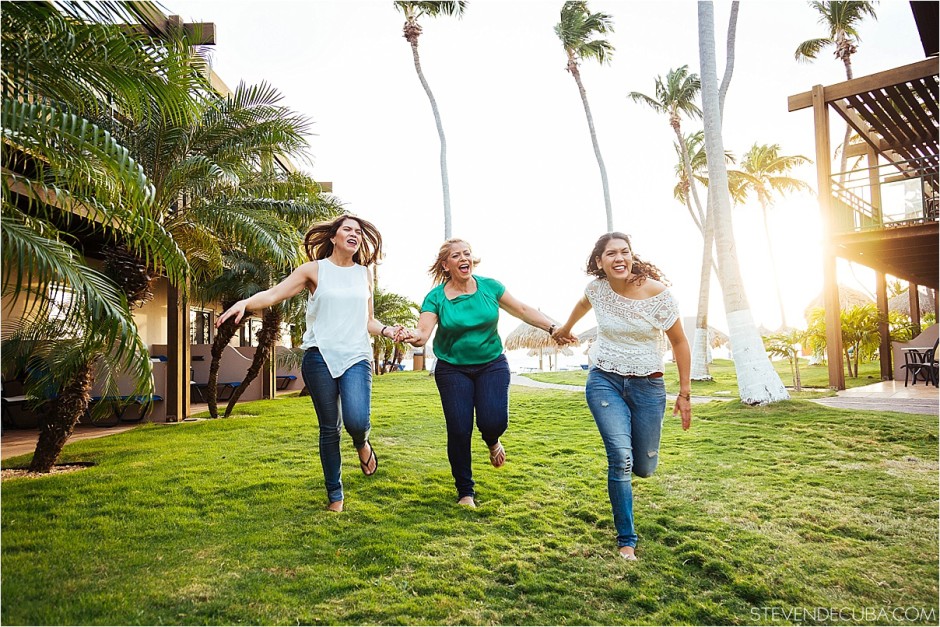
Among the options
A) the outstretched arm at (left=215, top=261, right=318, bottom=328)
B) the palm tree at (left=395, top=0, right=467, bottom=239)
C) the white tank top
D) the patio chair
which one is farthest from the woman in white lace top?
the palm tree at (left=395, top=0, right=467, bottom=239)

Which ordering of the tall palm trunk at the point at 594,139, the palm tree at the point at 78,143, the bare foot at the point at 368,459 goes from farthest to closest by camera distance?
the tall palm trunk at the point at 594,139
the bare foot at the point at 368,459
the palm tree at the point at 78,143

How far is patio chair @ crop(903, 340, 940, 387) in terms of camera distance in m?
13.2

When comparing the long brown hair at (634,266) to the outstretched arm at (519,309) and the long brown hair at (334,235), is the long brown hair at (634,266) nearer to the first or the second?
the outstretched arm at (519,309)

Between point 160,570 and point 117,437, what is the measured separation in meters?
6.66

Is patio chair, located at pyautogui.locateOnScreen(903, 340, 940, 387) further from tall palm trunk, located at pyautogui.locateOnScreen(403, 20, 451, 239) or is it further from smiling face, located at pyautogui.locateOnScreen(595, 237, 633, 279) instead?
tall palm trunk, located at pyautogui.locateOnScreen(403, 20, 451, 239)

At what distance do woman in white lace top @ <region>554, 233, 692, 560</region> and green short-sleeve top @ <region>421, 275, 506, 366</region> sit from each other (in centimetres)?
88

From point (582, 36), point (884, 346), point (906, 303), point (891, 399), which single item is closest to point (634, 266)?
point (891, 399)

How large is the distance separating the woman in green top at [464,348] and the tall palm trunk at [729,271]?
703 cm

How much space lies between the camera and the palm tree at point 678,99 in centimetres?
2336

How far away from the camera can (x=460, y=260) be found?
4.52m

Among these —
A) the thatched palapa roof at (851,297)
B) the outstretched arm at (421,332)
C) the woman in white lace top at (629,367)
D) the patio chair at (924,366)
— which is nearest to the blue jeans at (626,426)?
the woman in white lace top at (629,367)

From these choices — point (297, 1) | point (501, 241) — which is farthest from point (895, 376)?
point (501, 241)

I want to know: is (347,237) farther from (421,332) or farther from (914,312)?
(914,312)

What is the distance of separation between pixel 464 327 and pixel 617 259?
1.25 metres
